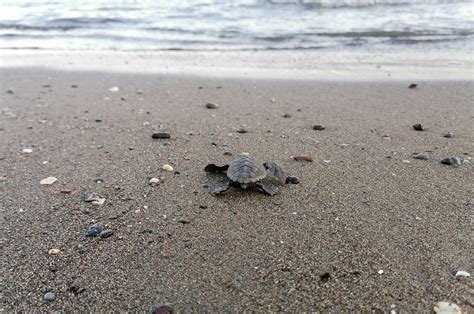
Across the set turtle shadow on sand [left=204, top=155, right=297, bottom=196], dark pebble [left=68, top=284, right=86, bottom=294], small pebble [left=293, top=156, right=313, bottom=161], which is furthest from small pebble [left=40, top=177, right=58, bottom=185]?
small pebble [left=293, top=156, right=313, bottom=161]

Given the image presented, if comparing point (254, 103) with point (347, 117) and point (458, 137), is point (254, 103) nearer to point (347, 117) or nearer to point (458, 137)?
point (347, 117)

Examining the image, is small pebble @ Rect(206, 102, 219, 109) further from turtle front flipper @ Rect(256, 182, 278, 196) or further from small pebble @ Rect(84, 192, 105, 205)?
small pebble @ Rect(84, 192, 105, 205)

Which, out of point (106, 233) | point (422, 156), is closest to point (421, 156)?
point (422, 156)

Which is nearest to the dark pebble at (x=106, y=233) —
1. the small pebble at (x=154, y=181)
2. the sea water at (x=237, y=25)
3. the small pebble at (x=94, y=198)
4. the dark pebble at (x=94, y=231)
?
the dark pebble at (x=94, y=231)

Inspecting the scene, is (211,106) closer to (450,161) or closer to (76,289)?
(450,161)

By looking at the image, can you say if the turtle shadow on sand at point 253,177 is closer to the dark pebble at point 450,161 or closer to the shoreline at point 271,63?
the dark pebble at point 450,161

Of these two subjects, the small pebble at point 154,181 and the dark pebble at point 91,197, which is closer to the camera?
the dark pebble at point 91,197
